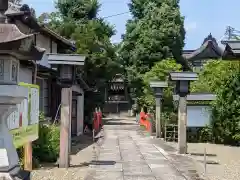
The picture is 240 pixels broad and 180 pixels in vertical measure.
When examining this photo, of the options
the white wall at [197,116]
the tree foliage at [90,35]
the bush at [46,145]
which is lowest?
the bush at [46,145]

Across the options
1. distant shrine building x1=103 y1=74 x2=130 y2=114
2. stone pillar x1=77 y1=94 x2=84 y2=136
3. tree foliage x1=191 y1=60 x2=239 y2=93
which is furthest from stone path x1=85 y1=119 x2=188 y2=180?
distant shrine building x1=103 y1=74 x2=130 y2=114

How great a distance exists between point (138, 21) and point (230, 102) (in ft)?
71.4

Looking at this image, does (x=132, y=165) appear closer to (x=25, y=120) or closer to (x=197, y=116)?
(x=25, y=120)

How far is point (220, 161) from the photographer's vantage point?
1504 cm

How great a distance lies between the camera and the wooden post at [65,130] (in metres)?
12.7

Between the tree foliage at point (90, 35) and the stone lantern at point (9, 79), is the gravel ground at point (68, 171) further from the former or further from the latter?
the tree foliage at point (90, 35)

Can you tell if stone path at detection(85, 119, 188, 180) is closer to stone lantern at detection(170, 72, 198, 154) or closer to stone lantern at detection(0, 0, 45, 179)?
stone lantern at detection(170, 72, 198, 154)

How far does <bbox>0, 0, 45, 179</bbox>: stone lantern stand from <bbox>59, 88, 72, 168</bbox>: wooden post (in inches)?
266

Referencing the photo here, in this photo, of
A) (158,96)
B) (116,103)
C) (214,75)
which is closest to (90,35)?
(158,96)

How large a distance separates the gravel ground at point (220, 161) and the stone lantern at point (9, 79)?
6.94 metres

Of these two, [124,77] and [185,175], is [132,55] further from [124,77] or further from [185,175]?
[185,175]

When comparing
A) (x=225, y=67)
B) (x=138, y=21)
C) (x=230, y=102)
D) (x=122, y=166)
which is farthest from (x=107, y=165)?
(x=138, y=21)

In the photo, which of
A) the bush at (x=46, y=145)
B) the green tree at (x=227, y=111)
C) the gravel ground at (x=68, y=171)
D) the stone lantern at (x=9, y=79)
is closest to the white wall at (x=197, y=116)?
the green tree at (x=227, y=111)

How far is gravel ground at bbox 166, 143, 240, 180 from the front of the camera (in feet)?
39.8
